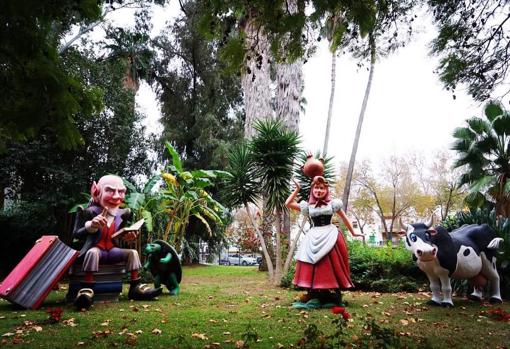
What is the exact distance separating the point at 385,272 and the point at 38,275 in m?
6.97

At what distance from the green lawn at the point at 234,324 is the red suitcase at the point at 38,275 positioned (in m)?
0.23

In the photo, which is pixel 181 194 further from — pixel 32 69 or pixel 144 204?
pixel 32 69

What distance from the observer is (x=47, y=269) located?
22.2 ft

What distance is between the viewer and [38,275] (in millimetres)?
6730

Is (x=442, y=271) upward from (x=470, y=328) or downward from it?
upward

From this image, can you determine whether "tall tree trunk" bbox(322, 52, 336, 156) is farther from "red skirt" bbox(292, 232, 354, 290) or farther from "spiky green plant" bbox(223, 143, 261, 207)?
"red skirt" bbox(292, 232, 354, 290)

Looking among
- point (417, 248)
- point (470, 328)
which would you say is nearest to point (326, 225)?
point (417, 248)

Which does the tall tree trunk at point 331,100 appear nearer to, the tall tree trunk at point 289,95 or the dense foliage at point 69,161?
the tall tree trunk at point 289,95

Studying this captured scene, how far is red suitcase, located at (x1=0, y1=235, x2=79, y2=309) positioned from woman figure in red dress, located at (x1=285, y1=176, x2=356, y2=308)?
145 inches

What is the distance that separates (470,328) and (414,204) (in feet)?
86.6

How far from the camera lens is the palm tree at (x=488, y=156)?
1209cm

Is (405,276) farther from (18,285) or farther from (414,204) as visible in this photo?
(414,204)

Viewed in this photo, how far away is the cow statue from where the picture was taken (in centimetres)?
673

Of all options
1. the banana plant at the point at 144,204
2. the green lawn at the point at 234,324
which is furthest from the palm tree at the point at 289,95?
the green lawn at the point at 234,324
